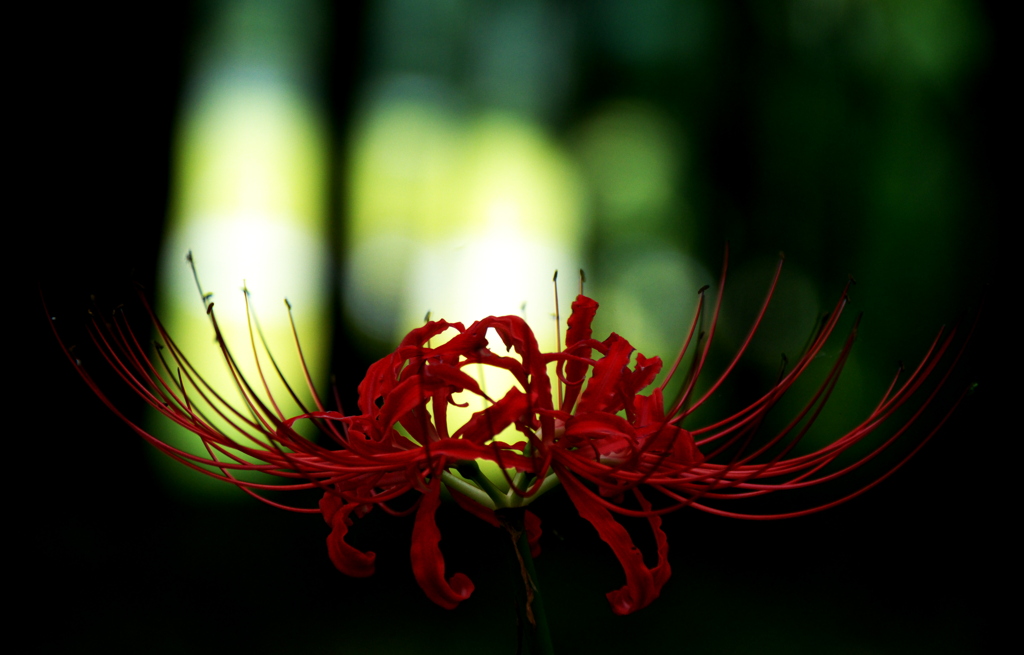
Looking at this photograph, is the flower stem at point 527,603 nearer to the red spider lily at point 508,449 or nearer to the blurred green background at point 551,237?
the red spider lily at point 508,449

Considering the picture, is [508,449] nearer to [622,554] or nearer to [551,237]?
[622,554]

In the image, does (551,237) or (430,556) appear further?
(551,237)

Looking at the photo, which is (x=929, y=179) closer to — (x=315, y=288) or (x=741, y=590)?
(x=741, y=590)

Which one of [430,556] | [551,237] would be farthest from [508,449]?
[551,237]

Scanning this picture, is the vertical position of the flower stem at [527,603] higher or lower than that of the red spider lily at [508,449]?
lower

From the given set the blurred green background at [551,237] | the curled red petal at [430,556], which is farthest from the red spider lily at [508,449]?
the blurred green background at [551,237]

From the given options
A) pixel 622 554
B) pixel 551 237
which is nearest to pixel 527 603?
pixel 622 554

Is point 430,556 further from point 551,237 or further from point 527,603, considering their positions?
point 551,237
